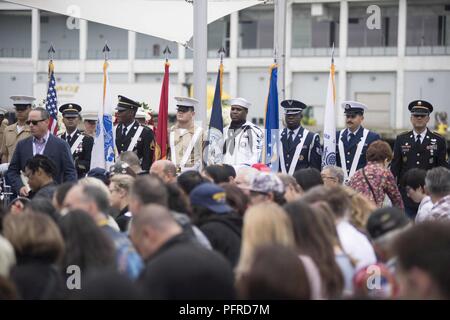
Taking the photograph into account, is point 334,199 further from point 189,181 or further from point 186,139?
point 186,139

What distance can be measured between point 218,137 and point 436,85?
42.5 m

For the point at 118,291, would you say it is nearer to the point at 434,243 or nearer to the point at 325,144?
the point at 434,243

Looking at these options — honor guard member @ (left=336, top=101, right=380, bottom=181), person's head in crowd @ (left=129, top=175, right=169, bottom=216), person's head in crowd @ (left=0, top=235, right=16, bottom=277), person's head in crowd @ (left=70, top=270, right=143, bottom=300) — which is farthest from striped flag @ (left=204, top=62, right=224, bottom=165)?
person's head in crowd @ (left=70, top=270, right=143, bottom=300)

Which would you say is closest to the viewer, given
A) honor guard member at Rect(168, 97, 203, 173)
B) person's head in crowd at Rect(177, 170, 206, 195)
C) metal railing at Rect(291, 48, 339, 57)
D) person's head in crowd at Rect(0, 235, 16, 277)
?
person's head in crowd at Rect(0, 235, 16, 277)

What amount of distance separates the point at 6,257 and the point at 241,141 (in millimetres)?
7908

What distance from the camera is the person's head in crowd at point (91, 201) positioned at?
680cm

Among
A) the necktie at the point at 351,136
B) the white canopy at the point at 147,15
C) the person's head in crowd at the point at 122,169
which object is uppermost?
the white canopy at the point at 147,15

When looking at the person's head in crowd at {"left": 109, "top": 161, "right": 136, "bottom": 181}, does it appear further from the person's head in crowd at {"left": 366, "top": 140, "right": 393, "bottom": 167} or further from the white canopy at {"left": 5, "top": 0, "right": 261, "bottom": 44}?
the white canopy at {"left": 5, "top": 0, "right": 261, "bottom": 44}

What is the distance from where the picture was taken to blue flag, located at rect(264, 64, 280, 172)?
13.7m

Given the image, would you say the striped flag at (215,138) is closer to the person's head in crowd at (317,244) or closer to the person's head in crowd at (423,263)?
the person's head in crowd at (317,244)

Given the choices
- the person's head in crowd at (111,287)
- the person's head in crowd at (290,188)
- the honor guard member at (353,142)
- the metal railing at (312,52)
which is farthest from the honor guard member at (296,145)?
the metal railing at (312,52)

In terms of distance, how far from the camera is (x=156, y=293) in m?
5.31

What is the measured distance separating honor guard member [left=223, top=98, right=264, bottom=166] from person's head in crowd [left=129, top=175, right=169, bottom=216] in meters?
6.18

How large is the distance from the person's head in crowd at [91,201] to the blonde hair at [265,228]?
4.15 feet
